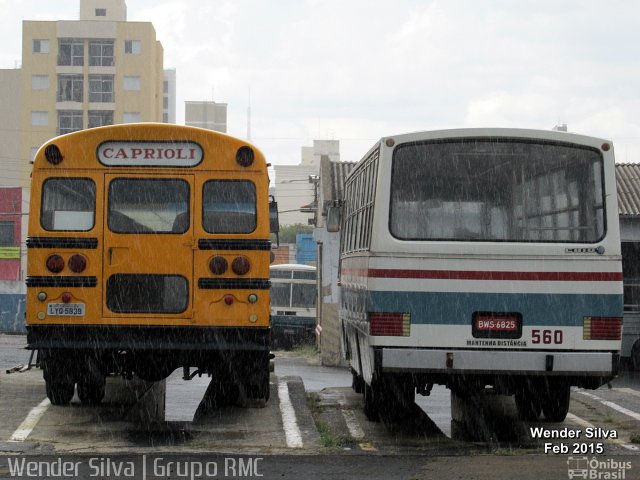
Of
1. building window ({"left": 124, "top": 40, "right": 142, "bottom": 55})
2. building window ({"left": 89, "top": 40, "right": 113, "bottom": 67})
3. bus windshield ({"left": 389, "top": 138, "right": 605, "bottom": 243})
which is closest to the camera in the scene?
bus windshield ({"left": 389, "top": 138, "right": 605, "bottom": 243})

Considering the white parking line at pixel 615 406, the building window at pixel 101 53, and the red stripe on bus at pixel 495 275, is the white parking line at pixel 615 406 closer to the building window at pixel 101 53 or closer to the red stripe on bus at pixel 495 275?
the red stripe on bus at pixel 495 275

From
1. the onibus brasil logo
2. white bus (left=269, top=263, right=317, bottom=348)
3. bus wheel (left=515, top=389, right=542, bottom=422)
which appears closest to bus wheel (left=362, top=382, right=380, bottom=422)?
bus wheel (left=515, top=389, right=542, bottom=422)

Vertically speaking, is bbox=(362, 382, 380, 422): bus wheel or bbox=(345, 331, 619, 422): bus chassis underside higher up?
bbox=(345, 331, 619, 422): bus chassis underside

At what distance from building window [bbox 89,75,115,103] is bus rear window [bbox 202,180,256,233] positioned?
68146 mm

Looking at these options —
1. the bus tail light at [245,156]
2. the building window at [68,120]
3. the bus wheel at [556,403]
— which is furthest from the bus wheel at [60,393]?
the building window at [68,120]

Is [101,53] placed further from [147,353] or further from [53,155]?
[147,353]

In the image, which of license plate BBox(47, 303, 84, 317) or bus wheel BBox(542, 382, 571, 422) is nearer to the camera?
license plate BBox(47, 303, 84, 317)

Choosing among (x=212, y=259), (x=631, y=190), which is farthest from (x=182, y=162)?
(x=631, y=190)

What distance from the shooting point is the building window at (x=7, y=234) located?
68.8 meters

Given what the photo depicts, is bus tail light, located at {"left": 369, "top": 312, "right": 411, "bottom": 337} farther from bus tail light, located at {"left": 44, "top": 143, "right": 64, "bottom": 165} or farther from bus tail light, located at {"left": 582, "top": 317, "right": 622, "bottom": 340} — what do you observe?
bus tail light, located at {"left": 44, "top": 143, "right": 64, "bottom": 165}

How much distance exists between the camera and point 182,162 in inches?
444

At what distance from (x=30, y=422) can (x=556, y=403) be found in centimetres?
532

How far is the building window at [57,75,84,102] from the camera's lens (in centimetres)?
7688

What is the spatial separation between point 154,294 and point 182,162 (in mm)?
1355
